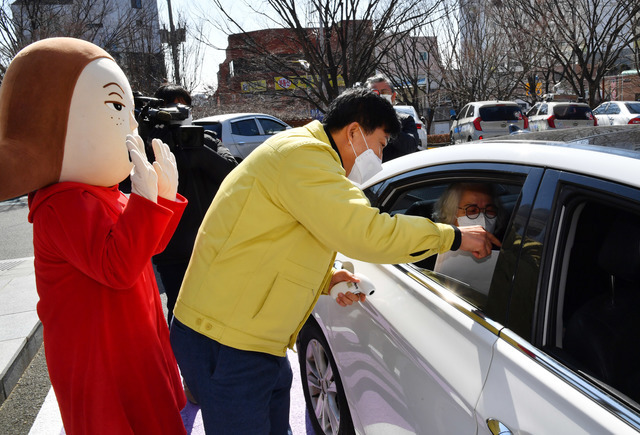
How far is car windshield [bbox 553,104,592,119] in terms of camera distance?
1545 cm

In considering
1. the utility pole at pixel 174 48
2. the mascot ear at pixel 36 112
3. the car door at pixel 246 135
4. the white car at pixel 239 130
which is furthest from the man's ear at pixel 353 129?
the utility pole at pixel 174 48

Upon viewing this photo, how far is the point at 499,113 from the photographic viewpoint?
635 inches

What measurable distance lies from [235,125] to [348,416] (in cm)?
1043

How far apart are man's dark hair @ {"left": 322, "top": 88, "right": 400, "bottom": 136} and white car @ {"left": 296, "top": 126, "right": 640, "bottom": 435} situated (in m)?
0.38

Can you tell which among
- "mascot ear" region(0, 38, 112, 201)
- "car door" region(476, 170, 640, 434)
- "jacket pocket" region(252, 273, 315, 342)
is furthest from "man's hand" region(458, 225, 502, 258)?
"mascot ear" region(0, 38, 112, 201)

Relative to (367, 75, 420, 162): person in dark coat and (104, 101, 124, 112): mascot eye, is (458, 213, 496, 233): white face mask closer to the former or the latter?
(104, 101, 124, 112): mascot eye

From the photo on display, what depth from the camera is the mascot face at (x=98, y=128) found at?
67.5 inches

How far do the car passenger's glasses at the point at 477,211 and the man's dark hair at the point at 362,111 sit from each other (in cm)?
68

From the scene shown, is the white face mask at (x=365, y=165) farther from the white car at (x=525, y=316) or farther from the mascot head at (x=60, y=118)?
the mascot head at (x=60, y=118)

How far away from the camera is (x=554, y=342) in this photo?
1415 millimetres

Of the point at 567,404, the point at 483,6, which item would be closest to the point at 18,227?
the point at 567,404

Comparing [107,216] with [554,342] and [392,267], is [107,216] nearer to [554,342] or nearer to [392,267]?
[392,267]

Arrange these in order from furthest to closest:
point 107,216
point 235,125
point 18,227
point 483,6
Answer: point 483,6
point 235,125
point 18,227
point 107,216

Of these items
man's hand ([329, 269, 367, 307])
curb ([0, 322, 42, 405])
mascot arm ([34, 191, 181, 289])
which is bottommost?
curb ([0, 322, 42, 405])
